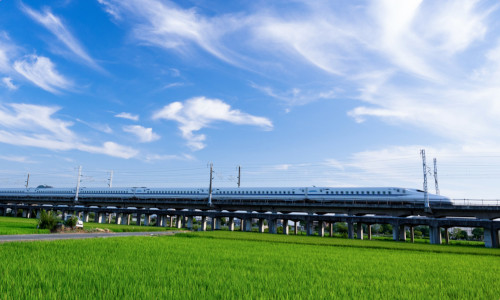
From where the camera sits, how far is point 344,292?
935 centimetres

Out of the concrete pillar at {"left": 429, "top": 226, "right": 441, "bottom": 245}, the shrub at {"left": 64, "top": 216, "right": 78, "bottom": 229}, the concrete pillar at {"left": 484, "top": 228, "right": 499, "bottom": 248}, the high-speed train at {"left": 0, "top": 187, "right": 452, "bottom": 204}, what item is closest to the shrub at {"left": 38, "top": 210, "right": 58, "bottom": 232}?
the shrub at {"left": 64, "top": 216, "right": 78, "bottom": 229}

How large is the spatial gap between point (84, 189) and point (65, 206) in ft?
26.0

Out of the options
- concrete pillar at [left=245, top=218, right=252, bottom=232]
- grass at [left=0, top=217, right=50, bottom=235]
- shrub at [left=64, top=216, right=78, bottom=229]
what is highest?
shrub at [left=64, top=216, right=78, bottom=229]

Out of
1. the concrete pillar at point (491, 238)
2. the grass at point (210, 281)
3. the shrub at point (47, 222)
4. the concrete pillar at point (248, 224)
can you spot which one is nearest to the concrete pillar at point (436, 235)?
the concrete pillar at point (491, 238)

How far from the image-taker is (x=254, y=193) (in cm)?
6800

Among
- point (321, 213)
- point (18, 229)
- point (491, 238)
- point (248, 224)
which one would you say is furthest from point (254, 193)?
point (18, 229)

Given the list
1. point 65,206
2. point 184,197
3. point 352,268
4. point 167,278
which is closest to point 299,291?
point 167,278

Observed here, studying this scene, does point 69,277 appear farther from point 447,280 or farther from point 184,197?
point 184,197

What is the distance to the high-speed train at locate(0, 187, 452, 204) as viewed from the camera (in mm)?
54844

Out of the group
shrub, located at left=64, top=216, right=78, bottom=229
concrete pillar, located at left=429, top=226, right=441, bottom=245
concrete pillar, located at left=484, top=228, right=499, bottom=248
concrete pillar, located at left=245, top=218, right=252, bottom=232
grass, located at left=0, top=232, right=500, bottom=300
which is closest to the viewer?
grass, located at left=0, top=232, right=500, bottom=300

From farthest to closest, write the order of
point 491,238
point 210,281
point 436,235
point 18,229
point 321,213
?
point 321,213 → point 436,235 → point 491,238 → point 18,229 → point 210,281

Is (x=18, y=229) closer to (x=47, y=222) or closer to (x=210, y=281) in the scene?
(x=47, y=222)

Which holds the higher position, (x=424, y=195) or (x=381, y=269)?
(x=424, y=195)

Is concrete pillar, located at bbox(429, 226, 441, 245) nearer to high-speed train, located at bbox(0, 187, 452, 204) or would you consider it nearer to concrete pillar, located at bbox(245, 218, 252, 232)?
high-speed train, located at bbox(0, 187, 452, 204)
